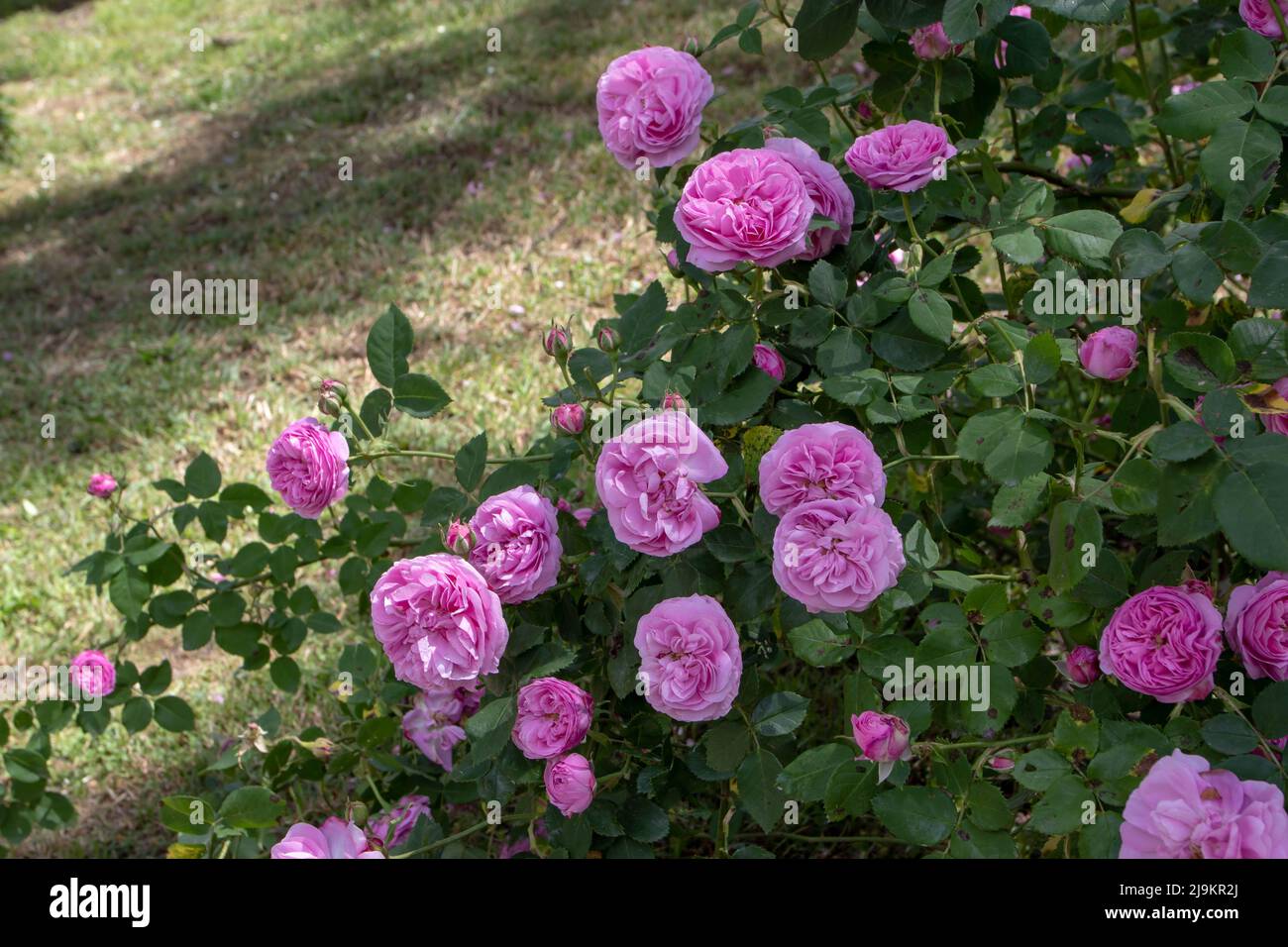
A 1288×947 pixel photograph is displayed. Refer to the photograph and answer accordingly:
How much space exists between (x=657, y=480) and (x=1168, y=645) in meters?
0.54

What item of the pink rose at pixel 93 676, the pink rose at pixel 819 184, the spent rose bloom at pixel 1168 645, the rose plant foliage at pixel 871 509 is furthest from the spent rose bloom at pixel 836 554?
the pink rose at pixel 93 676

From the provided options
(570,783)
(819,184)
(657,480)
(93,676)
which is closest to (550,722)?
(570,783)

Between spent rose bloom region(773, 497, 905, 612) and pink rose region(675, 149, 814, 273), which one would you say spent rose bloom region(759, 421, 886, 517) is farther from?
pink rose region(675, 149, 814, 273)

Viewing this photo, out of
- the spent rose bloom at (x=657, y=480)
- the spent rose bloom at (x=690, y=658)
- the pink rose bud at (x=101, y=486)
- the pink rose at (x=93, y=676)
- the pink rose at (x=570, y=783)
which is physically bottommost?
the pink rose at (x=570, y=783)

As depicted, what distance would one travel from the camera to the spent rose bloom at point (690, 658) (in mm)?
1188

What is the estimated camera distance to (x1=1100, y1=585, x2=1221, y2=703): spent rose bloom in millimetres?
1155

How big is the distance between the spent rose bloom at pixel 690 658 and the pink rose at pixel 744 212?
375 mm

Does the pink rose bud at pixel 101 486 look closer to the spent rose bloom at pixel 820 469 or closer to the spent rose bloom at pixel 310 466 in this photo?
the spent rose bloom at pixel 310 466

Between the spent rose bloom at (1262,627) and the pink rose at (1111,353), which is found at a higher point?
the pink rose at (1111,353)

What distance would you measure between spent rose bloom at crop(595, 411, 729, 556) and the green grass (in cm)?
148

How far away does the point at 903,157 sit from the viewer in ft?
4.51

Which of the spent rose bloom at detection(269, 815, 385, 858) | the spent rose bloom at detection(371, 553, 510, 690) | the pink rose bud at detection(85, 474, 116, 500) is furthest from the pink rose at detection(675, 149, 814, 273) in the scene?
the pink rose bud at detection(85, 474, 116, 500)

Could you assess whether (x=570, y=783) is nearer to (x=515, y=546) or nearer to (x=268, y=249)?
(x=515, y=546)

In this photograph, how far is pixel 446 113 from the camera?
519cm
